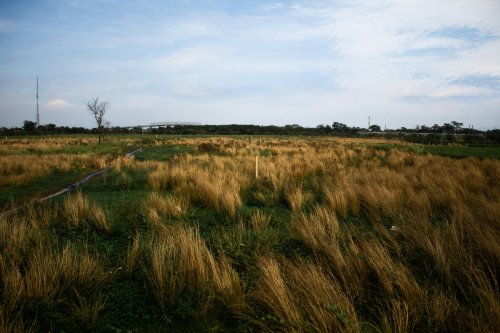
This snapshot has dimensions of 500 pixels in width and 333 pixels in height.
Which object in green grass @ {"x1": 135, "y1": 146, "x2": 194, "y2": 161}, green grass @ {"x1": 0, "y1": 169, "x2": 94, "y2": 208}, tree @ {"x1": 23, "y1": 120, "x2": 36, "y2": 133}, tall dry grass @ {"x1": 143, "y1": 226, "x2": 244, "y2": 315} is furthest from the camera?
tree @ {"x1": 23, "y1": 120, "x2": 36, "y2": 133}

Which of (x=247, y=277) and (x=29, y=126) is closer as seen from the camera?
(x=247, y=277)

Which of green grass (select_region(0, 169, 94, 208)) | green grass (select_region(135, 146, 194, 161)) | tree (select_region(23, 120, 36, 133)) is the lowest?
green grass (select_region(0, 169, 94, 208))

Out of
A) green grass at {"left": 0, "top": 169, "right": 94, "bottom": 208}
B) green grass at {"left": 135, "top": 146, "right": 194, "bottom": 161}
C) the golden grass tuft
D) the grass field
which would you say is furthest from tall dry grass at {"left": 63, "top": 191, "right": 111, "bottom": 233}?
green grass at {"left": 135, "top": 146, "right": 194, "bottom": 161}

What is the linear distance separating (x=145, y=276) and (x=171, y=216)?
2.73 meters

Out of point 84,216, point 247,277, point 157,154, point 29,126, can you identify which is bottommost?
point 247,277

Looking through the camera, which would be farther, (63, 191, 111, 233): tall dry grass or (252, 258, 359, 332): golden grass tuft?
(63, 191, 111, 233): tall dry grass

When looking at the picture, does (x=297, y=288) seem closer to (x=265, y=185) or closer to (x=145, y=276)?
(x=145, y=276)

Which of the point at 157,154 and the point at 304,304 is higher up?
the point at 157,154

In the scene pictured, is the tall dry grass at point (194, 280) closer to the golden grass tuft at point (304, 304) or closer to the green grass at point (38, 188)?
the golden grass tuft at point (304, 304)

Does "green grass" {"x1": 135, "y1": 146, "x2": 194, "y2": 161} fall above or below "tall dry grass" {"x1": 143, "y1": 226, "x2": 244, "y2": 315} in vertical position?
above

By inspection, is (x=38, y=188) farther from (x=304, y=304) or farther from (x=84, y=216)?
(x=304, y=304)

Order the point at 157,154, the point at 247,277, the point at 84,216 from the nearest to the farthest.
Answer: the point at 247,277
the point at 84,216
the point at 157,154

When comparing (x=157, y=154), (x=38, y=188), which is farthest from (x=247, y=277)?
(x=157, y=154)

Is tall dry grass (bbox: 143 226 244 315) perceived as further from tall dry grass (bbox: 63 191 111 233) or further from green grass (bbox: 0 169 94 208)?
green grass (bbox: 0 169 94 208)
